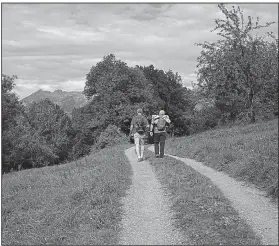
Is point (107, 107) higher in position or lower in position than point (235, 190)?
higher

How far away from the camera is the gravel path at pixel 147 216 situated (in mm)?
6724

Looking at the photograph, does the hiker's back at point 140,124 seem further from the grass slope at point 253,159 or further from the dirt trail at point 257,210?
the dirt trail at point 257,210

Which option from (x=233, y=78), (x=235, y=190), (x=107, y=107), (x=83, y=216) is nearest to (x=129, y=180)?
(x=83, y=216)

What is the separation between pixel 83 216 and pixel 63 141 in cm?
6602

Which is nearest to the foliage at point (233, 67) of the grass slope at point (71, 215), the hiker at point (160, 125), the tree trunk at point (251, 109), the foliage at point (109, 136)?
the tree trunk at point (251, 109)

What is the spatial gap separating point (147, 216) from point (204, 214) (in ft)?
5.09

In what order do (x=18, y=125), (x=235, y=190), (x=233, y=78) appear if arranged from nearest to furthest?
(x=235, y=190), (x=233, y=78), (x=18, y=125)

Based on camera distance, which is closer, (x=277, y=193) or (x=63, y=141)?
(x=277, y=193)

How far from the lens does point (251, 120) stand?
1658 centimetres

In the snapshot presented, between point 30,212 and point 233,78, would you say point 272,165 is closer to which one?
point 30,212

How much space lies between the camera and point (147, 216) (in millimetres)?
8312

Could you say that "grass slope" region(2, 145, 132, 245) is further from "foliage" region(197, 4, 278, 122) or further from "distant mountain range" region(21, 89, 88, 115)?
"foliage" region(197, 4, 278, 122)

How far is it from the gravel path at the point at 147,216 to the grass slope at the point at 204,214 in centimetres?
23

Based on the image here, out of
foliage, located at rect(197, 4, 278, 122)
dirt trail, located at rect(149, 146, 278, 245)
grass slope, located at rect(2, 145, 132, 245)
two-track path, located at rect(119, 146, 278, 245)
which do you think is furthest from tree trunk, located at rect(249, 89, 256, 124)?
dirt trail, located at rect(149, 146, 278, 245)
